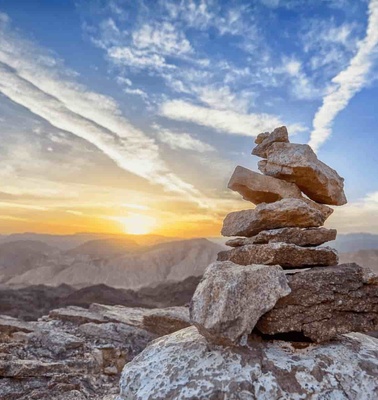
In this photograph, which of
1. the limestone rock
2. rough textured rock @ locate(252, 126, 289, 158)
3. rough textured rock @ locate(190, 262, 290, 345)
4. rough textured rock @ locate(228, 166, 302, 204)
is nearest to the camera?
rough textured rock @ locate(190, 262, 290, 345)

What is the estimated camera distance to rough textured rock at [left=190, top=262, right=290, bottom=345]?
6.63 m

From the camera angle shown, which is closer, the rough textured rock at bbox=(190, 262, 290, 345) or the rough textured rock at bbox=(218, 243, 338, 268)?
the rough textured rock at bbox=(190, 262, 290, 345)

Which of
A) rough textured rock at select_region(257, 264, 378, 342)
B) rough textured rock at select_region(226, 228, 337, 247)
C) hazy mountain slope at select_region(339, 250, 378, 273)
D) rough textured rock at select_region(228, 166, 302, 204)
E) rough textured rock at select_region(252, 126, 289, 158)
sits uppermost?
rough textured rock at select_region(252, 126, 289, 158)

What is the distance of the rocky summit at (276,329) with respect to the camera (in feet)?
20.8

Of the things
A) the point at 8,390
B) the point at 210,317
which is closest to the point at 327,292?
the point at 210,317

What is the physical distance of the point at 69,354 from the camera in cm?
1714

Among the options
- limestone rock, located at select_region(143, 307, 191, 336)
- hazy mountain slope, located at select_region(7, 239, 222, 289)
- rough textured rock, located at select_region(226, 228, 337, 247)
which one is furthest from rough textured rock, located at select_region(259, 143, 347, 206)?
hazy mountain slope, located at select_region(7, 239, 222, 289)

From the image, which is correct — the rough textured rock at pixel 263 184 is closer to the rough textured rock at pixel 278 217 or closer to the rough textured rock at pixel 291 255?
the rough textured rock at pixel 278 217

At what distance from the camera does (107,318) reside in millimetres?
24906

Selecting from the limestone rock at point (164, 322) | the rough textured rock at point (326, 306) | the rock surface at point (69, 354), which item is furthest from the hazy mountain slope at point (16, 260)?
the rough textured rock at point (326, 306)

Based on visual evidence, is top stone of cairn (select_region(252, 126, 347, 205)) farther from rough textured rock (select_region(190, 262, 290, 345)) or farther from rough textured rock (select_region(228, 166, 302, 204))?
rough textured rock (select_region(190, 262, 290, 345))

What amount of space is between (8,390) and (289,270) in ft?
34.8

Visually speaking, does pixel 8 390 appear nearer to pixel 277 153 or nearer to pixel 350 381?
pixel 350 381

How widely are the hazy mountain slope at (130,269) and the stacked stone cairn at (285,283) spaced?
6858 centimetres
